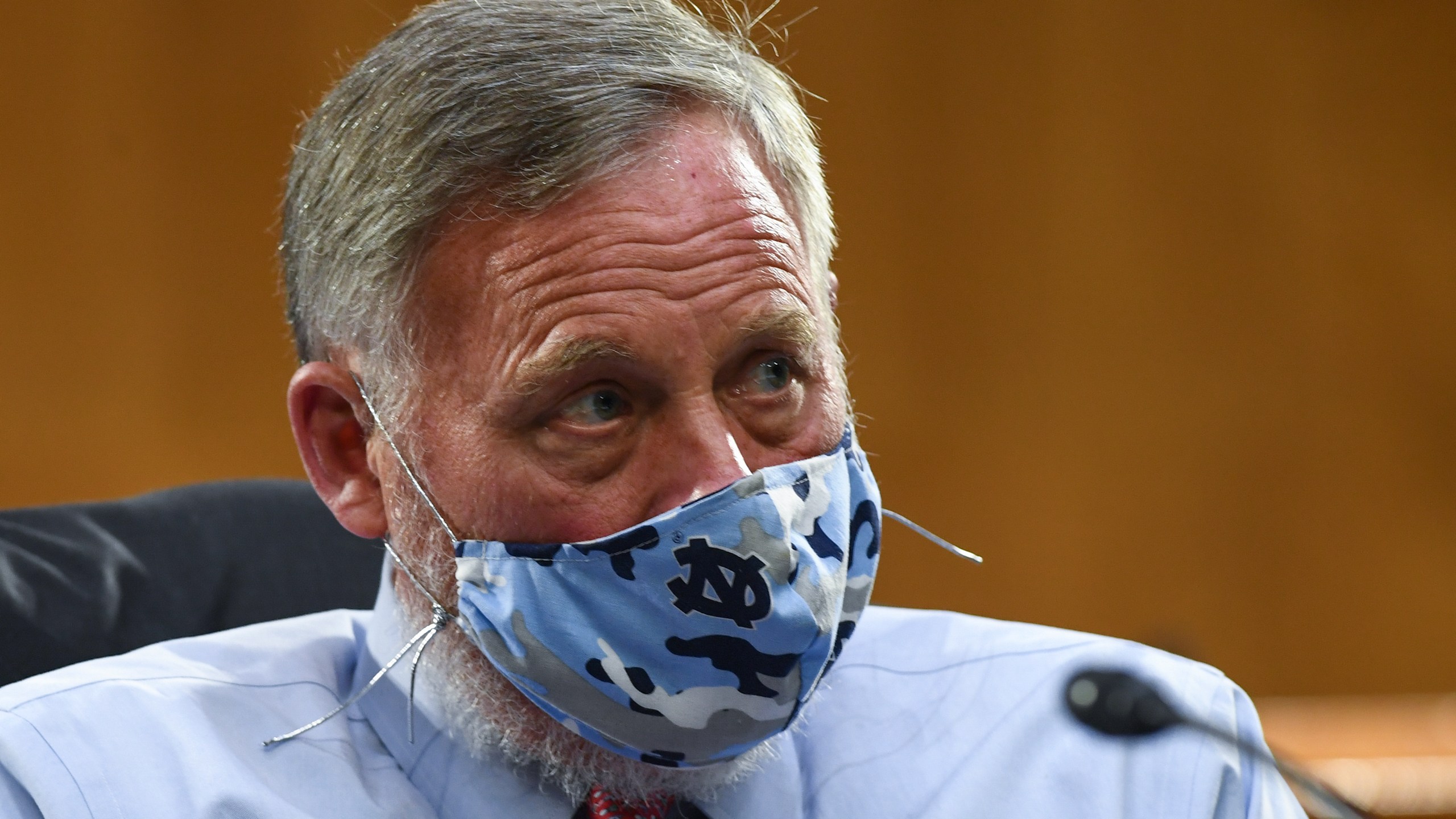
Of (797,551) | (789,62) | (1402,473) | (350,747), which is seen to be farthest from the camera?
(1402,473)

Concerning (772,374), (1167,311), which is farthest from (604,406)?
(1167,311)

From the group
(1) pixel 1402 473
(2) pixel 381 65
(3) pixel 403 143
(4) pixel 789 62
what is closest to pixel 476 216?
(3) pixel 403 143

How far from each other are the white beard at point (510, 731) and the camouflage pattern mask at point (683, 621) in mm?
99

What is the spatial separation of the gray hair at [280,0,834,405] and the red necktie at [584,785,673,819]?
0.49 m

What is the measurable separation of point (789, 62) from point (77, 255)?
1846 millimetres

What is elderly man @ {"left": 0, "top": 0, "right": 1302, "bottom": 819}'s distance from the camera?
1.34 m

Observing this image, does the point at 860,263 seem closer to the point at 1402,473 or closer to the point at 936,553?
the point at 936,553

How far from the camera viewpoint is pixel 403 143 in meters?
1.51

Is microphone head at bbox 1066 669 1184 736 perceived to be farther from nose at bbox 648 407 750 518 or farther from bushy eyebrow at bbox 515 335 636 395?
bushy eyebrow at bbox 515 335 636 395

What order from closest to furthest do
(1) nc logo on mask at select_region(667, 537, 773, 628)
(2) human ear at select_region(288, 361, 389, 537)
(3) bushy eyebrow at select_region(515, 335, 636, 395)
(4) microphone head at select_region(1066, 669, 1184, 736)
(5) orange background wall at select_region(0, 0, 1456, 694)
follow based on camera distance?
(4) microphone head at select_region(1066, 669, 1184, 736), (1) nc logo on mask at select_region(667, 537, 773, 628), (3) bushy eyebrow at select_region(515, 335, 636, 395), (2) human ear at select_region(288, 361, 389, 537), (5) orange background wall at select_region(0, 0, 1456, 694)

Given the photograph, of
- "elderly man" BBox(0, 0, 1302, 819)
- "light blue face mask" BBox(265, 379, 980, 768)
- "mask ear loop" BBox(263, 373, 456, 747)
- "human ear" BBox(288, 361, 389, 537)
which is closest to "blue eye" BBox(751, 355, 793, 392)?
"elderly man" BBox(0, 0, 1302, 819)

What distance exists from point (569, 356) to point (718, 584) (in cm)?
28

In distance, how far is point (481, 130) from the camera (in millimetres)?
1462

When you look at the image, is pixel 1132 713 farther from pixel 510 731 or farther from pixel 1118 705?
pixel 510 731
